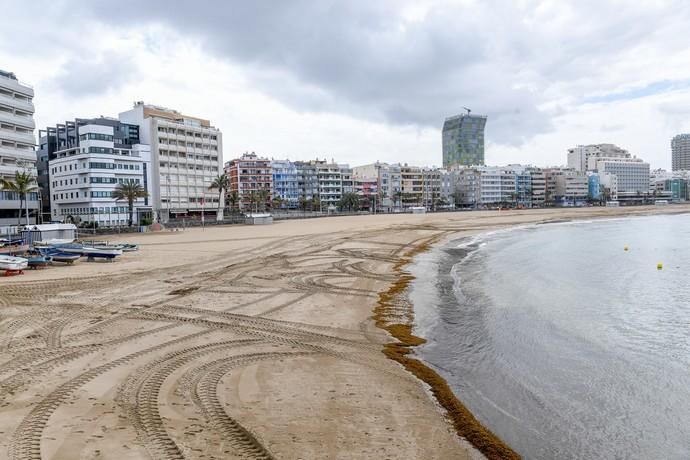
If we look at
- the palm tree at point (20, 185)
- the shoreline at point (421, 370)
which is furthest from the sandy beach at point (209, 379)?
the palm tree at point (20, 185)

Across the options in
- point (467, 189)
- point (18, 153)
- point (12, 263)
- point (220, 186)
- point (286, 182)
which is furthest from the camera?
point (467, 189)

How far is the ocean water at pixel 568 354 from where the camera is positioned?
792cm

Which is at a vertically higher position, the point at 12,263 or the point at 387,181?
the point at 387,181

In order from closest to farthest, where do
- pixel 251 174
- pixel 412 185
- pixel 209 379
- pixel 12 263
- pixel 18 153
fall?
pixel 209 379 < pixel 12 263 < pixel 18 153 < pixel 251 174 < pixel 412 185

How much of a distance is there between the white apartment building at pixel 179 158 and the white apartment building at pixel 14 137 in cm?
3218

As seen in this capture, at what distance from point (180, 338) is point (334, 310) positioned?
5498 mm

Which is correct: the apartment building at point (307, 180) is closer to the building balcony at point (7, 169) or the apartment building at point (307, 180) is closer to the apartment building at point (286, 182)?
the apartment building at point (286, 182)

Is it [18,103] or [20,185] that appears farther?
[18,103]

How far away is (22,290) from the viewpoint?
18.8 meters

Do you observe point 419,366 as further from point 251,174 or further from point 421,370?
point 251,174

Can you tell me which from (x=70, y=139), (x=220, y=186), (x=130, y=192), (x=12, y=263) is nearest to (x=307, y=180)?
(x=220, y=186)

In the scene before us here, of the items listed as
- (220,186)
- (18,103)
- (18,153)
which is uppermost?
(18,103)

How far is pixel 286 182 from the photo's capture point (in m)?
148

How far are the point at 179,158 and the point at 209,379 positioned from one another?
9507 centimetres
